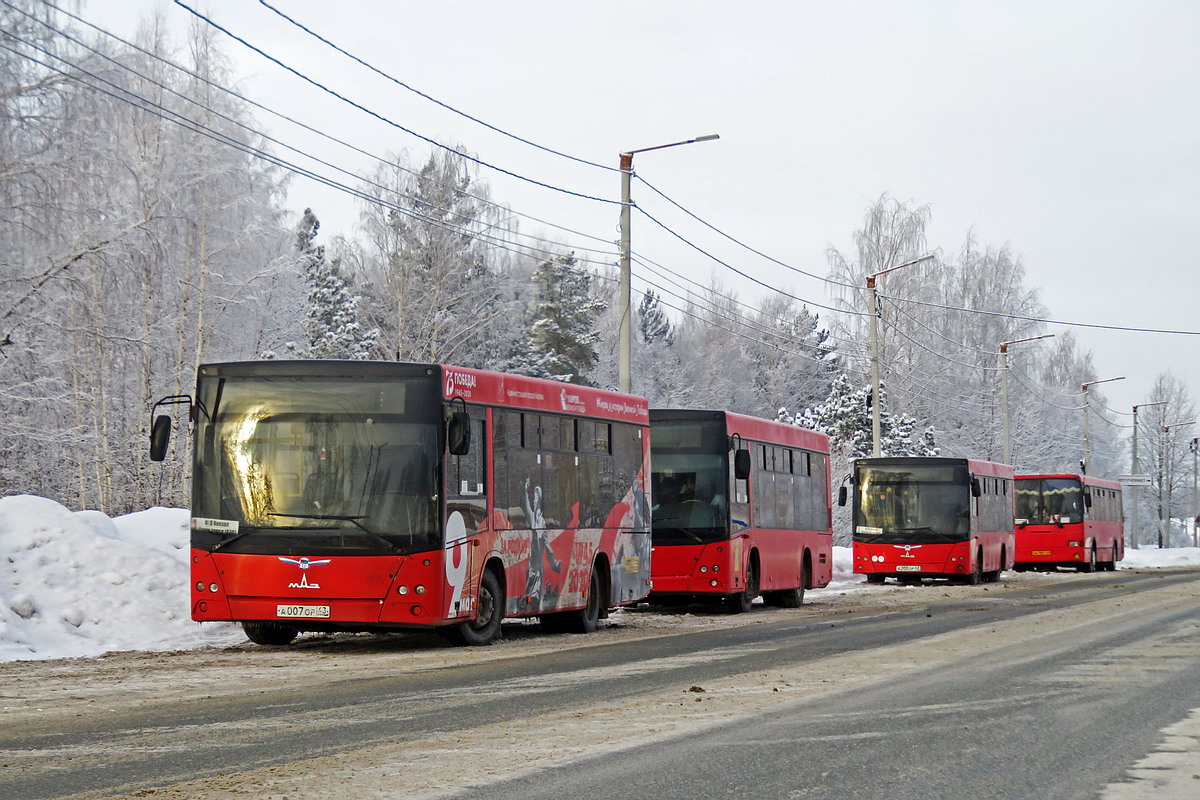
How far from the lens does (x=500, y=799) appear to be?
723 cm

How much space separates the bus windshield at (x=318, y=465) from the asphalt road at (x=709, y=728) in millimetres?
1927

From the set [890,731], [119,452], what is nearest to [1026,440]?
[119,452]

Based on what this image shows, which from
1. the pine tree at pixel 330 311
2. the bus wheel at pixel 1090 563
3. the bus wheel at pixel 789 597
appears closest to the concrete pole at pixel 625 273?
the bus wheel at pixel 789 597

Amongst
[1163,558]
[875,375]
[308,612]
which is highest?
[875,375]

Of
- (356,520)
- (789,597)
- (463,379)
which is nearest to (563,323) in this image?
(789,597)

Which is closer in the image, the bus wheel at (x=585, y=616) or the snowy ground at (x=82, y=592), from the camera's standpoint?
the snowy ground at (x=82, y=592)

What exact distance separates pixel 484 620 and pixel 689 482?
767 centimetres

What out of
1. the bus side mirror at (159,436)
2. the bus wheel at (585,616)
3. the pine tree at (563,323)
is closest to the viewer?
A: the bus side mirror at (159,436)

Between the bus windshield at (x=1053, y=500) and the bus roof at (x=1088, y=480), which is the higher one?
the bus roof at (x=1088, y=480)

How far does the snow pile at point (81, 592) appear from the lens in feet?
52.6

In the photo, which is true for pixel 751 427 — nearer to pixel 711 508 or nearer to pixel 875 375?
pixel 711 508

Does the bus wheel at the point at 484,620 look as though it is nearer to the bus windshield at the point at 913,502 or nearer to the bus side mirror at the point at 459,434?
the bus side mirror at the point at 459,434

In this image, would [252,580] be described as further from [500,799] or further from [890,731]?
[500,799]

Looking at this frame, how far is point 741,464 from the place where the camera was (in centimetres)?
2455
